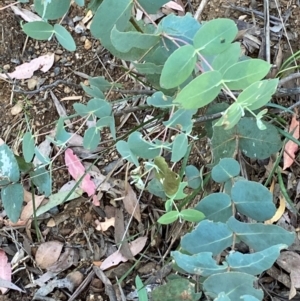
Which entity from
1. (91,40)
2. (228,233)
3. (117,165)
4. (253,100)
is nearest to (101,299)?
(117,165)

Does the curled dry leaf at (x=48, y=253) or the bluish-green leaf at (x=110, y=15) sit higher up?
the bluish-green leaf at (x=110, y=15)

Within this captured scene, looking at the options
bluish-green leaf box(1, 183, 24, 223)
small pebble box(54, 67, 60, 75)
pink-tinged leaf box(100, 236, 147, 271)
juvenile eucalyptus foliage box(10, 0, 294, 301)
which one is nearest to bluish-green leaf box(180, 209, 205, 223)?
juvenile eucalyptus foliage box(10, 0, 294, 301)

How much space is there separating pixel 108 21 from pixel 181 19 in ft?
0.38

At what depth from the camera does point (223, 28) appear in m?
0.70

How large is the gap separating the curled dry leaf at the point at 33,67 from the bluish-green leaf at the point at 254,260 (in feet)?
3.08

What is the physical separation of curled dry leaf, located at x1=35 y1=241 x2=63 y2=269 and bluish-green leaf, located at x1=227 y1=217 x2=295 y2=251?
2.23ft

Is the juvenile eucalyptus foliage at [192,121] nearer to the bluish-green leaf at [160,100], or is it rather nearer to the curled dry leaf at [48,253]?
the bluish-green leaf at [160,100]

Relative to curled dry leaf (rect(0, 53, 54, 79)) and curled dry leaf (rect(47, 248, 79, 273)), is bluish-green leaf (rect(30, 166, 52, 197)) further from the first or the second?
curled dry leaf (rect(0, 53, 54, 79))

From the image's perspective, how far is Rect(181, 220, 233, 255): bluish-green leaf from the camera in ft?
2.82

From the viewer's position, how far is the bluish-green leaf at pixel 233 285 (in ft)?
2.60

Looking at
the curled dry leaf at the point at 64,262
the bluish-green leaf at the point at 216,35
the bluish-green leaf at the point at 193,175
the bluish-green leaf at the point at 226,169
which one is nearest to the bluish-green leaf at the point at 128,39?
the bluish-green leaf at the point at 216,35

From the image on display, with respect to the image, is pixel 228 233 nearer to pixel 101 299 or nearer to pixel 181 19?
pixel 181 19

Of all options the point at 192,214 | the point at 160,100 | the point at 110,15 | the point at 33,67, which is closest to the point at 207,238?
the point at 192,214

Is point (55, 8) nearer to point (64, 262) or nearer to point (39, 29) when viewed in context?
point (39, 29)
